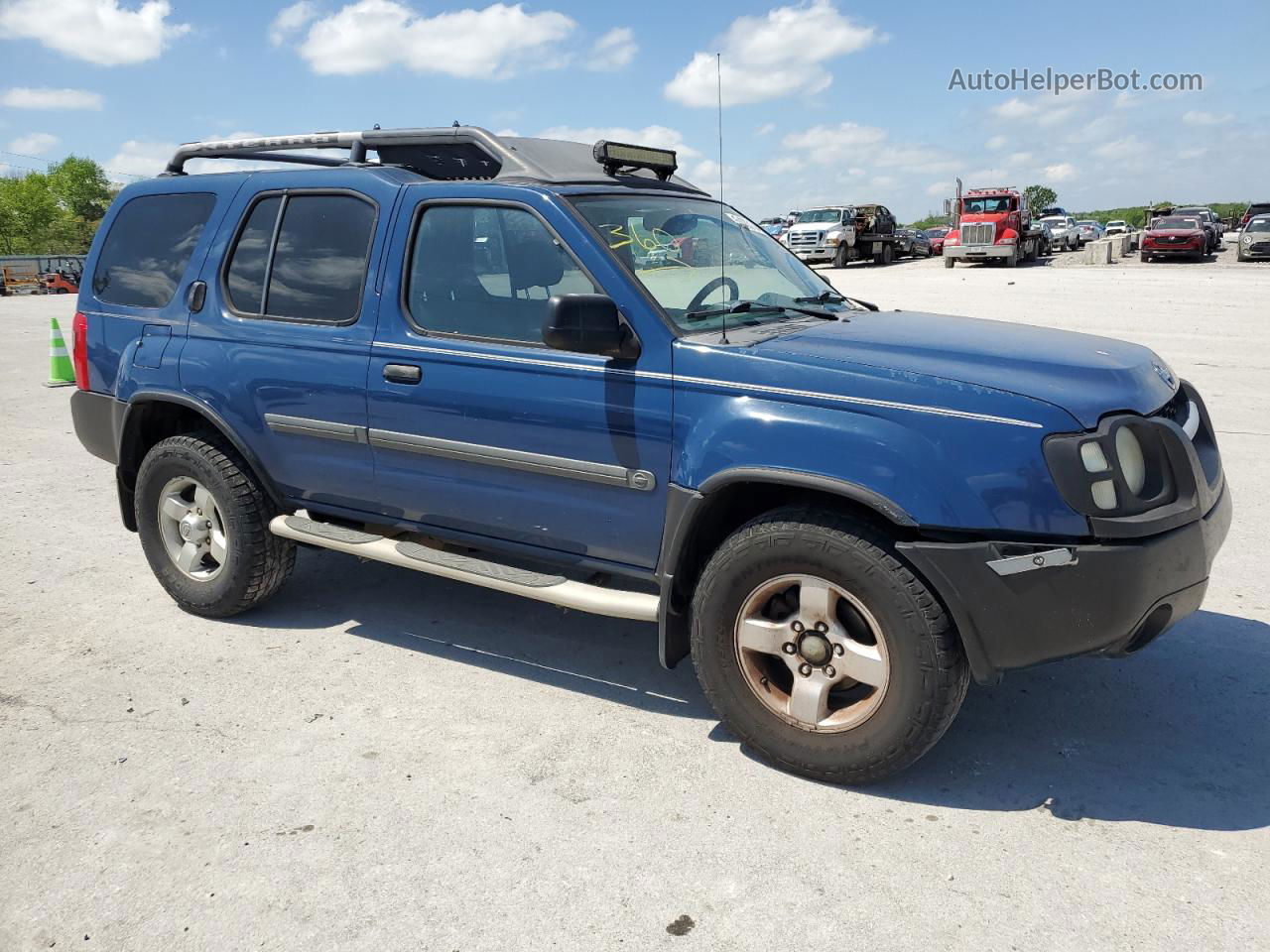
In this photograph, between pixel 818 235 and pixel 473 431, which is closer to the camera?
pixel 473 431

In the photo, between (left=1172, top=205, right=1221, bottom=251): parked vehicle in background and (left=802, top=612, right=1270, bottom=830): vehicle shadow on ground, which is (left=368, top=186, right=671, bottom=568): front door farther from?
(left=1172, top=205, right=1221, bottom=251): parked vehicle in background

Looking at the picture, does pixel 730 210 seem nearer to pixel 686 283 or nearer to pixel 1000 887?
pixel 686 283

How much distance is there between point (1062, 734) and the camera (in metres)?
3.59

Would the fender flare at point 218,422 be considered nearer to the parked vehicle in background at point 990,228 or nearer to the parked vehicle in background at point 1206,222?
the parked vehicle in background at point 990,228

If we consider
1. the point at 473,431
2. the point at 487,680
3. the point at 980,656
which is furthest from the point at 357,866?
the point at 980,656

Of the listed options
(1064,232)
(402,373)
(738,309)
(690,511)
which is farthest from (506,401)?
(1064,232)

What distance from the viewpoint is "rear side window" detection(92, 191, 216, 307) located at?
4789mm

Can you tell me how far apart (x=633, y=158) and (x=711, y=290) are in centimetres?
92

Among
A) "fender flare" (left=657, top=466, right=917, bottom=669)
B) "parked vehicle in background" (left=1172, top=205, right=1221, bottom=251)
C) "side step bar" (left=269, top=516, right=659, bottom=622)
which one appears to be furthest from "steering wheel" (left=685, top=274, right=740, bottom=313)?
"parked vehicle in background" (left=1172, top=205, right=1221, bottom=251)

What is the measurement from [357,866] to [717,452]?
1651 millimetres

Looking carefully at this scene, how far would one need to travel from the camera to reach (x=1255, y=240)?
1318 inches

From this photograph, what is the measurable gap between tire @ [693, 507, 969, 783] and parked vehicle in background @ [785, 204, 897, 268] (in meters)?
33.3

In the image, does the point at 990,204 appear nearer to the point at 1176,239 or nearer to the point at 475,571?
the point at 1176,239

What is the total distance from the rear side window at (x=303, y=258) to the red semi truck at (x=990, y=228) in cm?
3388
